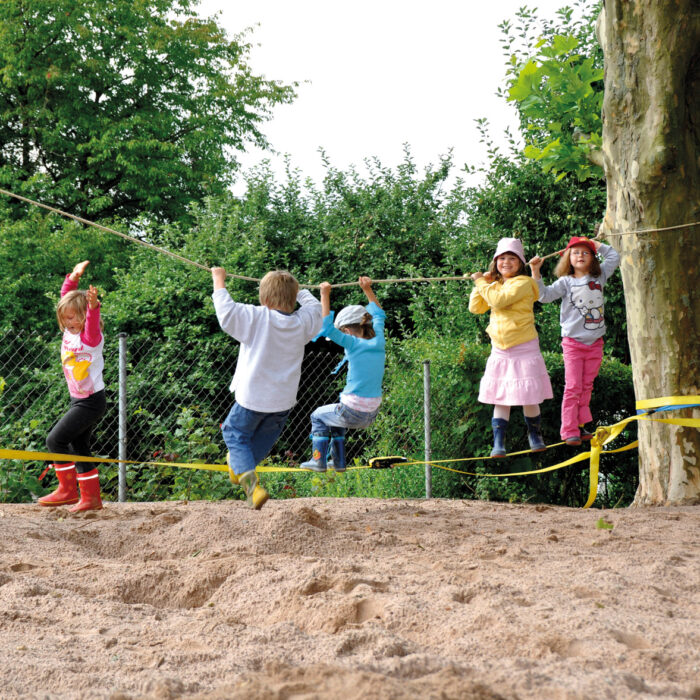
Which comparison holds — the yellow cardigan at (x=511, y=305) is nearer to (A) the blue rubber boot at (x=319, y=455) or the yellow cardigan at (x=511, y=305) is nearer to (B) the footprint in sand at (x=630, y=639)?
(A) the blue rubber boot at (x=319, y=455)

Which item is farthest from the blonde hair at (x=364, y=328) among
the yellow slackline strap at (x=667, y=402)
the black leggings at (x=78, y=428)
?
the yellow slackline strap at (x=667, y=402)

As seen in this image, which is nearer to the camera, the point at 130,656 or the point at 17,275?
the point at 130,656

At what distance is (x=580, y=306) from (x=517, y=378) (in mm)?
861

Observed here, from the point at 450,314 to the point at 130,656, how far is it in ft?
30.6

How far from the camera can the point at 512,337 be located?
6406 mm

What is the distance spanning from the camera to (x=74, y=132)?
19.2 metres

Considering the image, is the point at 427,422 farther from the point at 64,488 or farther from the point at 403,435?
the point at 64,488

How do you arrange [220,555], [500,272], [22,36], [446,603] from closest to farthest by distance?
[446,603]
[220,555]
[500,272]
[22,36]

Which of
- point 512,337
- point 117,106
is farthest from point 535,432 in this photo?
point 117,106

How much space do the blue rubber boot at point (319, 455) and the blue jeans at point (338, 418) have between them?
0.05 m

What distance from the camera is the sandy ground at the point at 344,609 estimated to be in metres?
2.28

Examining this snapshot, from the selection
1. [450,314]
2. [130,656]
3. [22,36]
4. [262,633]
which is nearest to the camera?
[130,656]

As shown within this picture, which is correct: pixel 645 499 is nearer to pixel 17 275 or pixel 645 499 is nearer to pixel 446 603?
pixel 446 603

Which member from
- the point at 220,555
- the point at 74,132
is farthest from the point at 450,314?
the point at 74,132
